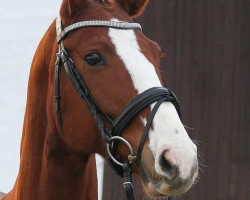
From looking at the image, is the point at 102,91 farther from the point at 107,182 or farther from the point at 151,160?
the point at 107,182

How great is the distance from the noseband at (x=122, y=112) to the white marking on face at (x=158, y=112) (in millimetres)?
34

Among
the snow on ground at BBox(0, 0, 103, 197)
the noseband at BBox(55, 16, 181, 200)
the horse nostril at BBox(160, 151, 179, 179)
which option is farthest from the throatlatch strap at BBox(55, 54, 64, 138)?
the snow on ground at BBox(0, 0, 103, 197)

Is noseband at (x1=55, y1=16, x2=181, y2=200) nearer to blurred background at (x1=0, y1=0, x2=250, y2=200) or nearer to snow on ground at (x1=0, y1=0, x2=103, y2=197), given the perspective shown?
blurred background at (x1=0, y1=0, x2=250, y2=200)

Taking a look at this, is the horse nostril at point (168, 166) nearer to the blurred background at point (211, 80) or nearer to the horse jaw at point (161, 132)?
the horse jaw at point (161, 132)

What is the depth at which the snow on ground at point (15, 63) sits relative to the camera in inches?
314

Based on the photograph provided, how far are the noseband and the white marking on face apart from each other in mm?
34

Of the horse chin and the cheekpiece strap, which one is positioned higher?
the cheekpiece strap

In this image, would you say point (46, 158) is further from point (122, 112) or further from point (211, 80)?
point (211, 80)

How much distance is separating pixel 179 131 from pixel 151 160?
179 millimetres

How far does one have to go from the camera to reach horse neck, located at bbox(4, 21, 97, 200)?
140 inches

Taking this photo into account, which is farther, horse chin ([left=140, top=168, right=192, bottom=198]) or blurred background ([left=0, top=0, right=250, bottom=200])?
blurred background ([left=0, top=0, right=250, bottom=200])

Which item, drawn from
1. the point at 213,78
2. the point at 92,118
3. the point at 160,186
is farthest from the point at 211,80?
the point at 160,186

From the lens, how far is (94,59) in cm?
332

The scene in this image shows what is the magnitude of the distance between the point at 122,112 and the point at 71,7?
→ 59 cm
